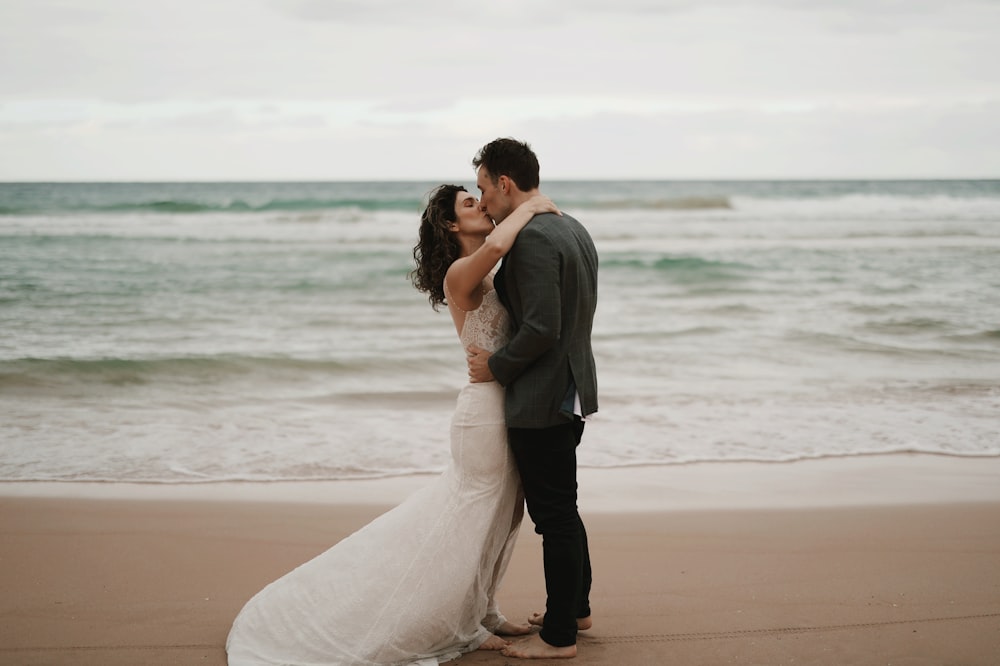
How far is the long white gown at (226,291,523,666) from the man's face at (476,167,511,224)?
30 centimetres

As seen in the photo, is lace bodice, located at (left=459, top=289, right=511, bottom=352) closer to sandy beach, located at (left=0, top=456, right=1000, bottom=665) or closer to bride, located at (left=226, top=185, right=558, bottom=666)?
bride, located at (left=226, top=185, right=558, bottom=666)

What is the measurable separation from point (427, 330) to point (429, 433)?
4.86 metres

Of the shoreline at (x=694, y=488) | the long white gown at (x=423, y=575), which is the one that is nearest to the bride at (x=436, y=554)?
the long white gown at (x=423, y=575)

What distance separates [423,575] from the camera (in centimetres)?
323

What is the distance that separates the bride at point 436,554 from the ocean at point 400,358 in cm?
27

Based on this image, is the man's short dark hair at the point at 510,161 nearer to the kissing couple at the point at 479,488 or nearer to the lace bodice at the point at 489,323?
the kissing couple at the point at 479,488

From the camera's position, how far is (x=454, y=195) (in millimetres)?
3301

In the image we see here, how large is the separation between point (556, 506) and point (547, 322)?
0.68 m

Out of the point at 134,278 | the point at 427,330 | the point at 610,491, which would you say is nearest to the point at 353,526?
the point at 610,491

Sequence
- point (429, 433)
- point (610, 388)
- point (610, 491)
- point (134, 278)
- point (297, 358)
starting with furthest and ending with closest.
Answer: point (134, 278) → point (297, 358) → point (610, 388) → point (429, 433) → point (610, 491)

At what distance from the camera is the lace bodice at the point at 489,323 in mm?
3285

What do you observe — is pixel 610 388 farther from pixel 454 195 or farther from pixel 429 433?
pixel 454 195

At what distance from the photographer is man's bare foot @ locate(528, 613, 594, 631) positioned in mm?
3541

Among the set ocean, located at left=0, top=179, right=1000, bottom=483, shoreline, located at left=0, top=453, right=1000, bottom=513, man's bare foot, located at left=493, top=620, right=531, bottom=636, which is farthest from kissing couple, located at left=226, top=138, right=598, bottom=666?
shoreline, located at left=0, top=453, right=1000, bottom=513
